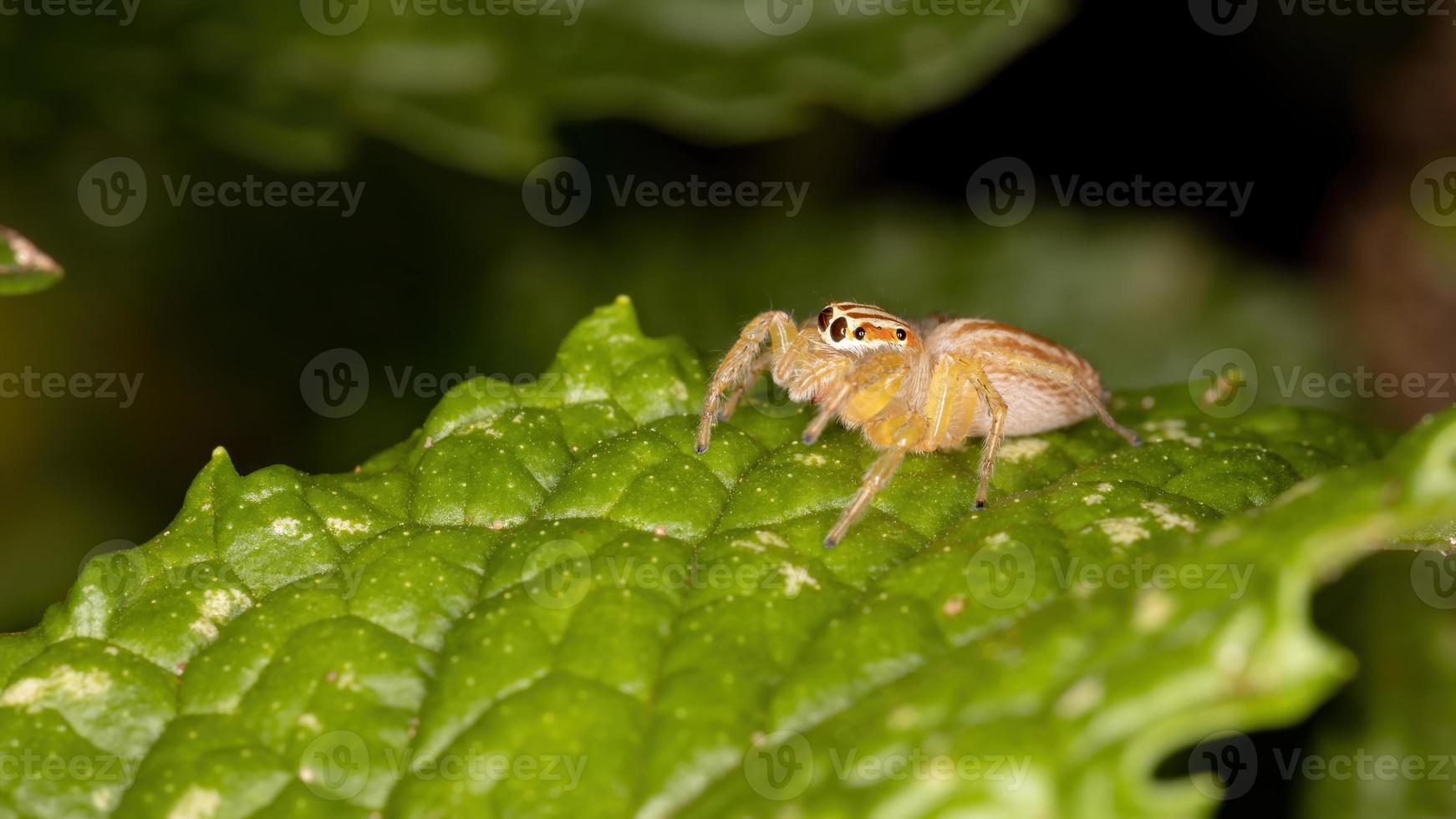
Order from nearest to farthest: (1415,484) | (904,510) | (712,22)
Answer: (1415,484)
(904,510)
(712,22)

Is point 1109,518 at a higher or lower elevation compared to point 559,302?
lower

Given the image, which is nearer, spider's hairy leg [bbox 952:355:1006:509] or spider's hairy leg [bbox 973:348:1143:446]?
spider's hairy leg [bbox 952:355:1006:509]

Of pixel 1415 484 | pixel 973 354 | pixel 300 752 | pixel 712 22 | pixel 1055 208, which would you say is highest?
pixel 1055 208

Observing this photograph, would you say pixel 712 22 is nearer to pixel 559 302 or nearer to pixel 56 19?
pixel 559 302

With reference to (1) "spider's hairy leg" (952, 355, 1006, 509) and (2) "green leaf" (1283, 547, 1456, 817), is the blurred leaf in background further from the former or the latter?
(2) "green leaf" (1283, 547, 1456, 817)

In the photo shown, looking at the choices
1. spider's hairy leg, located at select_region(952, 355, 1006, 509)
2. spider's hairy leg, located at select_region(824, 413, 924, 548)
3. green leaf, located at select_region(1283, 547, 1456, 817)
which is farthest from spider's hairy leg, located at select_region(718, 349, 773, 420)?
green leaf, located at select_region(1283, 547, 1456, 817)

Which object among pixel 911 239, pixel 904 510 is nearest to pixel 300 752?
pixel 904 510

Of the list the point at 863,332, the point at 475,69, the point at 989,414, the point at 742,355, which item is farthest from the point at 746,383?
the point at 475,69

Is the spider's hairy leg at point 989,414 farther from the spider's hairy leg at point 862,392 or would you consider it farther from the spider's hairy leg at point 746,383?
the spider's hairy leg at point 746,383

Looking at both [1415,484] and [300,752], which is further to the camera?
[300,752]
